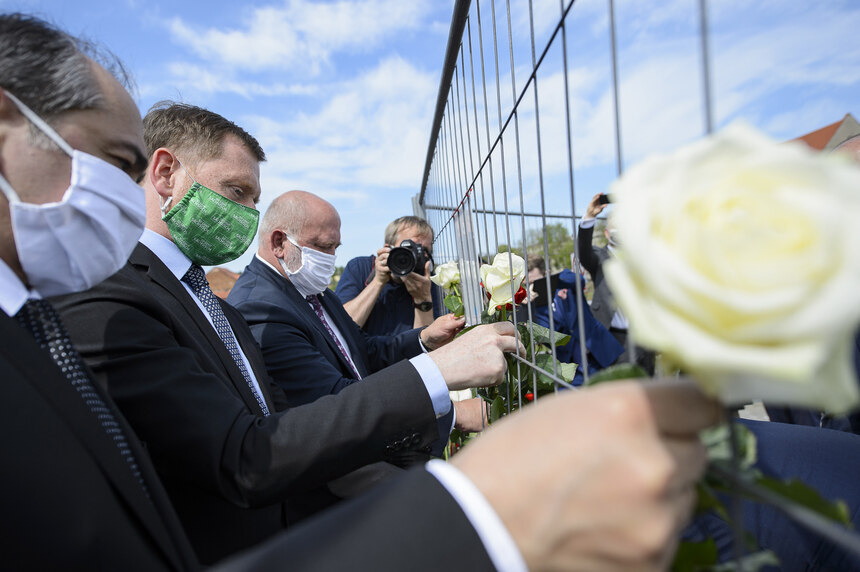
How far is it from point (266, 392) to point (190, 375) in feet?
1.85

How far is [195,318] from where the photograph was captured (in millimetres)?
1513

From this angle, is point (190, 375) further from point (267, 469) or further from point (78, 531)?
point (78, 531)

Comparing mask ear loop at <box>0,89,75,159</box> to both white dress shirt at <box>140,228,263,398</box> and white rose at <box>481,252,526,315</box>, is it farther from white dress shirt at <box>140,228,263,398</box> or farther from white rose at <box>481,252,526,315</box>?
white rose at <box>481,252,526,315</box>

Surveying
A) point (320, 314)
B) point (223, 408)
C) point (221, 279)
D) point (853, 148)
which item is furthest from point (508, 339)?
point (221, 279)

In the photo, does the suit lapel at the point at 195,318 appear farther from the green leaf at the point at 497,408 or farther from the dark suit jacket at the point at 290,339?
the green leaf at the point at 497,408

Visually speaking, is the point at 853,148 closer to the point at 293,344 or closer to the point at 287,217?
the point at 293,344

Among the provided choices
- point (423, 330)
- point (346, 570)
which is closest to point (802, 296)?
point (346, 570)

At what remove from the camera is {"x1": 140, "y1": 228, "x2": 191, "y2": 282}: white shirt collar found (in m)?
1.81

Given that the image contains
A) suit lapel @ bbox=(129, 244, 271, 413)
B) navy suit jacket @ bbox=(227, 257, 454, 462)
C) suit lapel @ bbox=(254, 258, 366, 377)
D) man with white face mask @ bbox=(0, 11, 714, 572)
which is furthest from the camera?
suit lapel @ bbox=(254, 258, 366, 377)

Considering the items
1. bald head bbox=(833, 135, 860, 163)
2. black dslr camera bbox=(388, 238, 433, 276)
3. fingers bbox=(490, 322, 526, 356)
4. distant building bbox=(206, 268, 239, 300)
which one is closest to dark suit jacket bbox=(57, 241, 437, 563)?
fingers bbox=(490, 322, 526, 356)

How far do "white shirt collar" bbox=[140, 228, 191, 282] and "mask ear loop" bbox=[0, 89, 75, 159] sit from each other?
759 mm

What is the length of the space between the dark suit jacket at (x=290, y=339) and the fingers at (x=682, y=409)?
5.18 feet

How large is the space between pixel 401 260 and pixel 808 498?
3.19m

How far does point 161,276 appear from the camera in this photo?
60.0 inches
